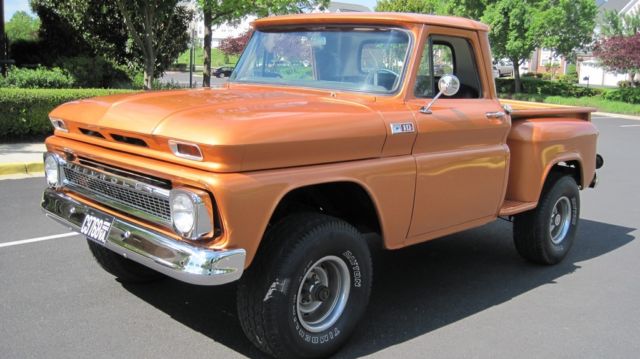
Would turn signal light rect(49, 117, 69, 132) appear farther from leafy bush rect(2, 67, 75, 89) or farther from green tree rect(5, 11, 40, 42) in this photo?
green tree rect(5, 11, 40, 42)

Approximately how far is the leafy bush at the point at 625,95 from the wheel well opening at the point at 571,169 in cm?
2588

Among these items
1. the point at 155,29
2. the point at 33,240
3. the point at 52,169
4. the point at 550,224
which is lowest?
the point at 33,240

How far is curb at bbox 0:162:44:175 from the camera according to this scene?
29.0 feet

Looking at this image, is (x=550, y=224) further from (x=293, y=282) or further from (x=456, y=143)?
(x=293, y=282)

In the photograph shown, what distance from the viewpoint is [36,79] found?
→ 541 inches

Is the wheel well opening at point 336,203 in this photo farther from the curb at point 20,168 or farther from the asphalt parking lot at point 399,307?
the curb at point 20,168

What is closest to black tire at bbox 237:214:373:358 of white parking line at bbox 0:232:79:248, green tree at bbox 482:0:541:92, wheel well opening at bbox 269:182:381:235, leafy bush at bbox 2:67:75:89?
wheel well opening at bbox 269:182:381:235

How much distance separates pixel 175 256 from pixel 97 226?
2.30 ft

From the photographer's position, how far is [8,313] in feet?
13.1

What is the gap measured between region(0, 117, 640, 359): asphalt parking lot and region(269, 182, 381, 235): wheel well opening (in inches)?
28.2

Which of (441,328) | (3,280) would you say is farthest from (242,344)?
(3,280)

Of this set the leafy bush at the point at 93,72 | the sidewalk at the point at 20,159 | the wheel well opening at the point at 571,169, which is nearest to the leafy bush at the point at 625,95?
the leafy bush at the point at 93,72

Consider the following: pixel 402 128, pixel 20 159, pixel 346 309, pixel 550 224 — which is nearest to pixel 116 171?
pixel 346 309

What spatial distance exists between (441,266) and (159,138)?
3.11 m
